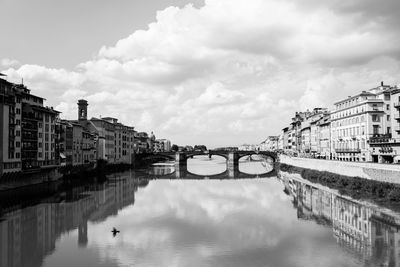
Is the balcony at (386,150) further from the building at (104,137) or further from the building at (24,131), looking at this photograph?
the building at (104,137)

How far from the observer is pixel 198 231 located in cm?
2981

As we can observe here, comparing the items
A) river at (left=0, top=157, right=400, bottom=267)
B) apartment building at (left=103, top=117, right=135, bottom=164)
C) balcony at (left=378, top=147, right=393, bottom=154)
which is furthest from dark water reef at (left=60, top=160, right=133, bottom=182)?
balcony at (left=378, top=147, right=393, bottom=154)

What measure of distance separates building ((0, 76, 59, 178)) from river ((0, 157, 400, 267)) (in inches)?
251

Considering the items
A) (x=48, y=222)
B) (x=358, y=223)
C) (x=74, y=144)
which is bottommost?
(x=48, y=222)

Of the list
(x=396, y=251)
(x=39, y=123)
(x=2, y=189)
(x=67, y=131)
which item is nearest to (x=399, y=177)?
(x=396, y=251)

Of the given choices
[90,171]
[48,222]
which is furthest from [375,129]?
[90,171]

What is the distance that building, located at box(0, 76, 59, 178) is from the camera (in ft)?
158

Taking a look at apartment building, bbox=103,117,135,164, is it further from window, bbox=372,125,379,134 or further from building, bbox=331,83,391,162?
window, bbox=372,125,379,134

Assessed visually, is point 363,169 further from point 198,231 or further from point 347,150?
point 198,231

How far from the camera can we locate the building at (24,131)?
48250mm

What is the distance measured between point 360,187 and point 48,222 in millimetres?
34032

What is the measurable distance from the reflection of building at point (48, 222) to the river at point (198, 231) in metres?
0.07

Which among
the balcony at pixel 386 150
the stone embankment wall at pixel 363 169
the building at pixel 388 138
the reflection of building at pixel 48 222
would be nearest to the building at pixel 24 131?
the reflection of building at pixel 48 222

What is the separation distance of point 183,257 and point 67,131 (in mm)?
58464
